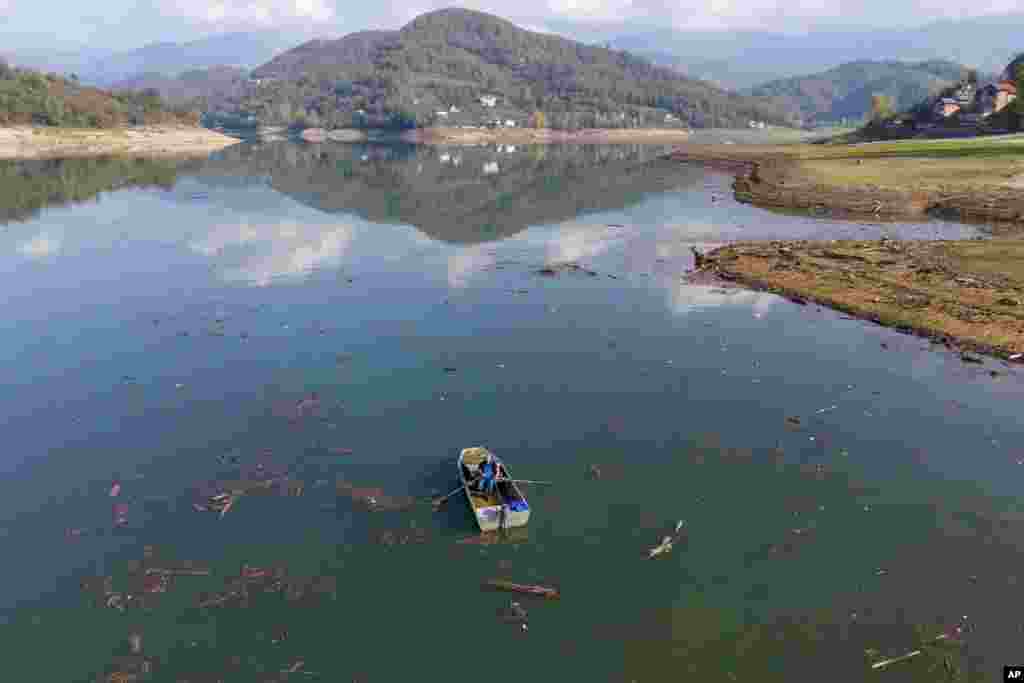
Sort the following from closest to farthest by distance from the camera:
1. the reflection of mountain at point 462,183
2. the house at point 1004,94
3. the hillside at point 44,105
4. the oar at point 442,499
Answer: the oar at point 442,499 < the reflection of mountain at point 462,183 < the house at point 1004,94 < the hillside at point 44,105

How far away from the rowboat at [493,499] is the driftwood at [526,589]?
7.58ft

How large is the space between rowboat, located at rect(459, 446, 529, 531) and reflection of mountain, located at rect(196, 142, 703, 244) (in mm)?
43076

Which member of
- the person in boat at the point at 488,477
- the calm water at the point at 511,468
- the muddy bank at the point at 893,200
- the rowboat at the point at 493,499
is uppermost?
the muddy bank at the point at 893,200

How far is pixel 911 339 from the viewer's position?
36281 millimetres

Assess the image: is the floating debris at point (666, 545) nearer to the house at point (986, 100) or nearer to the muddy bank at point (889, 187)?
the muddy bank at point (889, 187)

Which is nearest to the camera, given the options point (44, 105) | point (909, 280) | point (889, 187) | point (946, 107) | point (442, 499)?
point (442, 499)

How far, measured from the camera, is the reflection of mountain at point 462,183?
258 ft

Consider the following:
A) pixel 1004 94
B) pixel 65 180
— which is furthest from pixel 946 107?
pixel 65 180

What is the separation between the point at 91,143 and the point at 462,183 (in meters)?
116

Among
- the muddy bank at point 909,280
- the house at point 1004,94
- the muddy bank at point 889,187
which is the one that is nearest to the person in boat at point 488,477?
the muddy bank at point 909,280

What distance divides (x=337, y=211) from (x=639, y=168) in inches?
3120

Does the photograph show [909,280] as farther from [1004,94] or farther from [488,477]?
[1004,94]

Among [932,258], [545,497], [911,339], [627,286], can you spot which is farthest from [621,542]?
[932,258]

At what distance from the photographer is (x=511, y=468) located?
2447 centimetres
